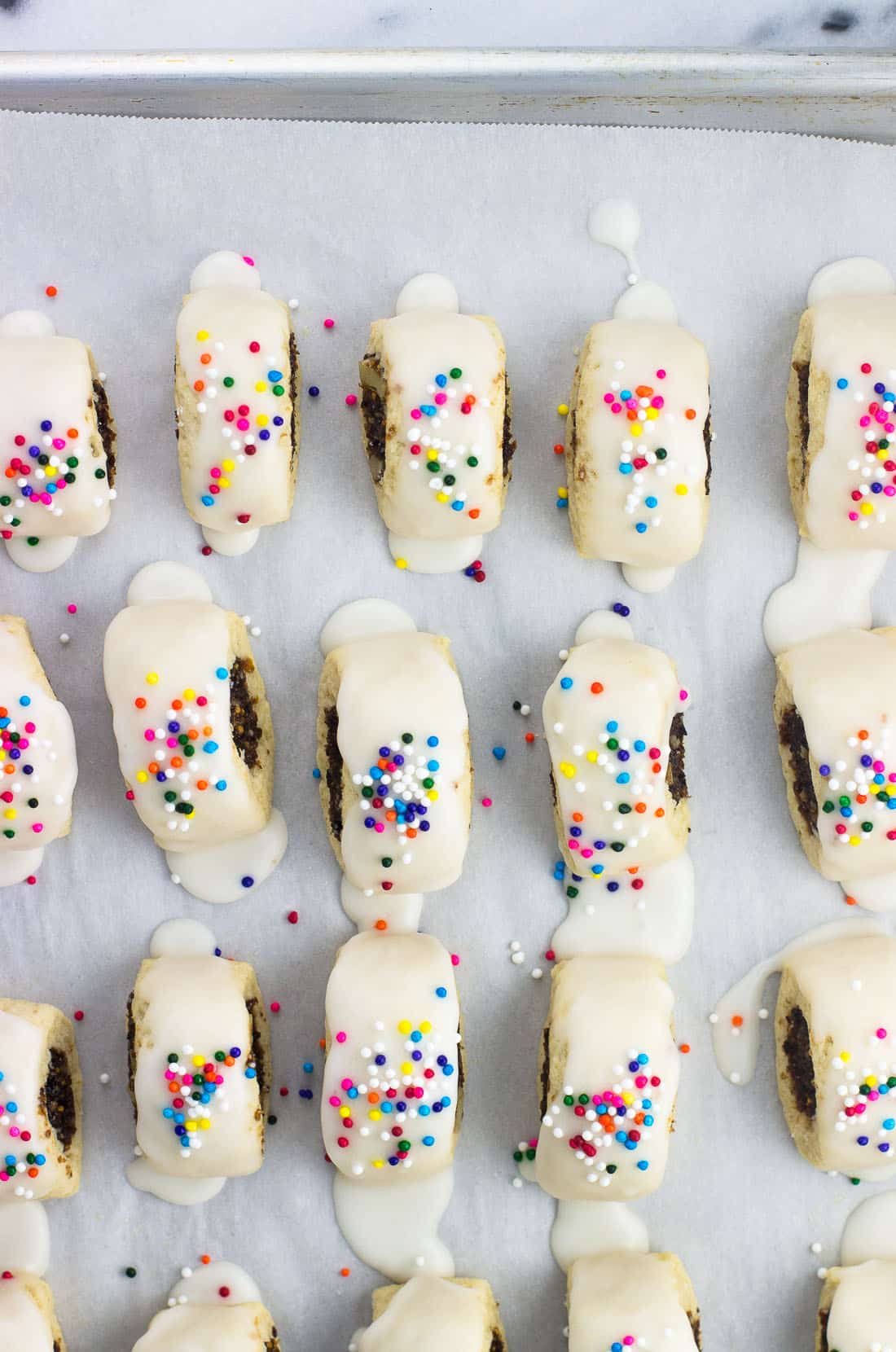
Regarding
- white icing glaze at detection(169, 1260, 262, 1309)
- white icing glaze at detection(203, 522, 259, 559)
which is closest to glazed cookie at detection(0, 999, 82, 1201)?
white icing glaze at detection(169, 1260, 262, 1309)

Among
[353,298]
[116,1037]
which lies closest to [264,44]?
[353,298]

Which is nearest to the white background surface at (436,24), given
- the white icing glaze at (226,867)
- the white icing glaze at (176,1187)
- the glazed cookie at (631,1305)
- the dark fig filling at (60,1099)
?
the white icing glaze at (226,867)

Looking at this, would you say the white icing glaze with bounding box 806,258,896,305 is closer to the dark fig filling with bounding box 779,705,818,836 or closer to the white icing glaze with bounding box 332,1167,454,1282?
the dark fig filling with bounding box 779,705,818,836

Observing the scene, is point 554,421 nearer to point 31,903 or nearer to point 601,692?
point 601,692

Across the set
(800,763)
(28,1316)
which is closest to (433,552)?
(800,763)

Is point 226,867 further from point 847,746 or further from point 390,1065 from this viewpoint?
point 847,746
